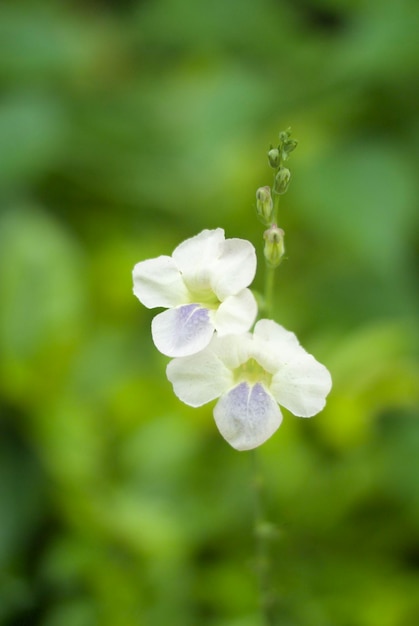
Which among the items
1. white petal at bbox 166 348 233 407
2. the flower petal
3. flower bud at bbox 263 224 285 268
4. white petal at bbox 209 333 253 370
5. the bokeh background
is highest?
the bokeh background

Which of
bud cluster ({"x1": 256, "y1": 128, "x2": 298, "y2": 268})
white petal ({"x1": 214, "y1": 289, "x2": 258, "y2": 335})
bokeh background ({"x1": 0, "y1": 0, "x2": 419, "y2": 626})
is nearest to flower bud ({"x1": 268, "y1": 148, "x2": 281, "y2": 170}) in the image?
bud cluster ({"x1": 256, "y1": 128, "x2": 298, "y2": 268})

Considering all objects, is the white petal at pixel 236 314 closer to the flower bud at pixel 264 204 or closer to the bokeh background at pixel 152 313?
the flower bud at pixel 264 204

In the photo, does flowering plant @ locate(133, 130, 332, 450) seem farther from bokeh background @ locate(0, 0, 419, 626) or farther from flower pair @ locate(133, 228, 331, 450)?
bokeh background @ locate(0, 0, 419, 626)

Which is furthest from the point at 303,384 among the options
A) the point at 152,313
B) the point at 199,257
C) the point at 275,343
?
the point at 152,313

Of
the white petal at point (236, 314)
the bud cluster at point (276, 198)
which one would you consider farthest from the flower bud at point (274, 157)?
the white petal at point (236, 314)

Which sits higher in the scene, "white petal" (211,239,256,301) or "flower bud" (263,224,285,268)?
"flower bud" (263,224,285,268)

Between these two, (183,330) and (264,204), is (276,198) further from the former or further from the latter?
(183,330)
